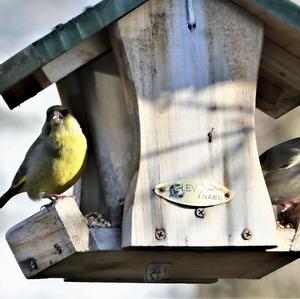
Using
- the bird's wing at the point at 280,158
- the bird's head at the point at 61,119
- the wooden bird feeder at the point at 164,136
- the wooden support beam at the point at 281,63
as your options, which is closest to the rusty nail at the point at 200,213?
the wooden bird feeder at the point at 164,136

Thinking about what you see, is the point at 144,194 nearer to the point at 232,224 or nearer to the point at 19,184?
the point at 232,224

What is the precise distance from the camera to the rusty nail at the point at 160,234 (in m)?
5.74

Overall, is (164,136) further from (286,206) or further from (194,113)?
(286,206)

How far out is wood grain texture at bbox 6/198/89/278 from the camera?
18.9ft

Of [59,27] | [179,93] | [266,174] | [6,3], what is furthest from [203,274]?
[6,3]

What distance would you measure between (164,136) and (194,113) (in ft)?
0.58

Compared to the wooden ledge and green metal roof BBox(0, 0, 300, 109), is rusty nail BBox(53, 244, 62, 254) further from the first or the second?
green metal roof BBox(0, 0, 300, 109)

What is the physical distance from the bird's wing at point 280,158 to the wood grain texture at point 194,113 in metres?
0.46

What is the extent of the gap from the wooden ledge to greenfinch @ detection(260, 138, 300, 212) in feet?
0.89

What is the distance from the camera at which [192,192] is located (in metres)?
5.82

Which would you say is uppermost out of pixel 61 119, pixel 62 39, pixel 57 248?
pixel 62 39

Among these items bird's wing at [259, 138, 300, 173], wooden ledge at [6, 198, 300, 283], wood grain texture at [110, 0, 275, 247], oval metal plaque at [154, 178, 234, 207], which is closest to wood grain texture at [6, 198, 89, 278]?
wooden ledge at [6, 198, 300, 283]

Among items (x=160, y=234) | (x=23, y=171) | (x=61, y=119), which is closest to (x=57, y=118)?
(x=61, y=119)

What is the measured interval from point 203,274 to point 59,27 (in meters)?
1.39
